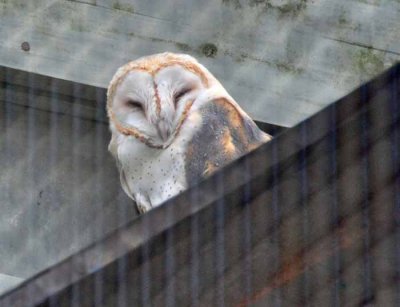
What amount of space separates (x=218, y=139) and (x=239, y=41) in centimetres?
68

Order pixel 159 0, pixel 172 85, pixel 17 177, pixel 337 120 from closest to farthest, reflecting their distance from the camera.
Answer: pixel 337 120, pixel 172 85, pixel 159 0, pixel 17 177

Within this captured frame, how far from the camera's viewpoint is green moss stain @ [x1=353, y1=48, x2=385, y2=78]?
9.68 ft

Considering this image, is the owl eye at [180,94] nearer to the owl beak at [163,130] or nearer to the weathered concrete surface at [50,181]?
the owl beak at [163,130]

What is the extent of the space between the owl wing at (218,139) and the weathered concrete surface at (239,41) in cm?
57

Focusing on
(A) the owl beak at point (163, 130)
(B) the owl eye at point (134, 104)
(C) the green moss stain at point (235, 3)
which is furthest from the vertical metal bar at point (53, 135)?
(A) the owl beak at point (163, 130)

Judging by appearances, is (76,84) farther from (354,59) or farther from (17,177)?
(354,59)

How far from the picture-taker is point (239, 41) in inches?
116

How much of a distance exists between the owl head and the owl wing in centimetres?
5

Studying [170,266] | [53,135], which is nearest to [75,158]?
[53,135]

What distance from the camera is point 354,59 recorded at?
296 centimetres

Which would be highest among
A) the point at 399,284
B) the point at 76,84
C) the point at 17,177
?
the point at 399,284

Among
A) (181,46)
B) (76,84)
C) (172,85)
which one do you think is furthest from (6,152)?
(172,85)

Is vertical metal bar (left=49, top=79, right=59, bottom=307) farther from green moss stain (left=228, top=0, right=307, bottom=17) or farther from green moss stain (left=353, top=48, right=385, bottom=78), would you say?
green moss stain (left=353, top=48, right=385, bottom=78)

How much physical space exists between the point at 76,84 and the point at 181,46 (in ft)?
0.91
